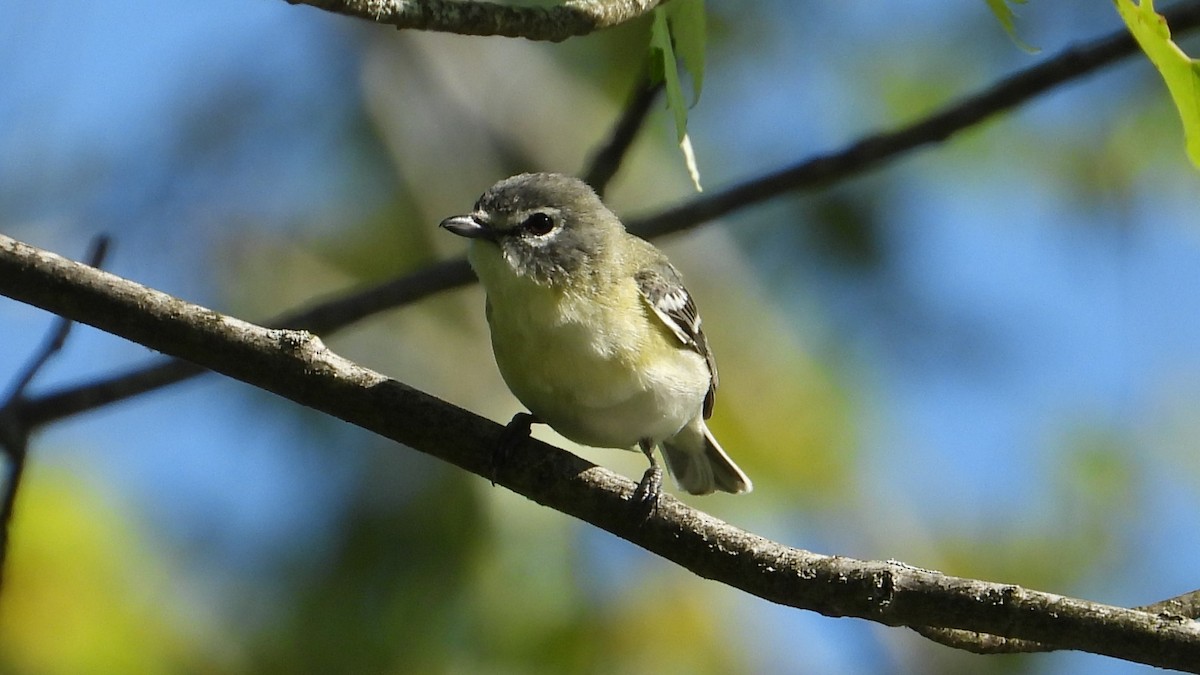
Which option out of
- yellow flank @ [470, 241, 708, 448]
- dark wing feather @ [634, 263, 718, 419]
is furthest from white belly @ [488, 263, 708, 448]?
dark wing feather @ [634, 263, 718, 419]

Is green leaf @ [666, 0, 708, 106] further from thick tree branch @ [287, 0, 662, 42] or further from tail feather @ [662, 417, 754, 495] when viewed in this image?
tail feather @ [662, 417, 754, 495]

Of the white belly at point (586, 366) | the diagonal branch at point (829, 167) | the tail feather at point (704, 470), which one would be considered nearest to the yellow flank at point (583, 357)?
the white belly at point (586, 366)

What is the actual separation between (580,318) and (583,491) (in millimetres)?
1038

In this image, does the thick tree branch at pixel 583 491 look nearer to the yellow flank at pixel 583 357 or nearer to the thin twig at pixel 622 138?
the yellow flank at pixel 583 357

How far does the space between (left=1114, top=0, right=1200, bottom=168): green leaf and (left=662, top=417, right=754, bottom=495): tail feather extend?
325 cm

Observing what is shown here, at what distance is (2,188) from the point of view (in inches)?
246

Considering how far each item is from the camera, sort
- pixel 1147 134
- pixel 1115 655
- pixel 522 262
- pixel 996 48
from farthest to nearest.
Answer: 1. pixel 996 48
2. pixel 1147 134
3. pixel 522 262
4. pixel 1115 655

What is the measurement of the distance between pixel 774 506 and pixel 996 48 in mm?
3447

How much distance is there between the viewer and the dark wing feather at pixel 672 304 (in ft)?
14.5

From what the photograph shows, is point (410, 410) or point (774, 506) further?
point (774, 506)

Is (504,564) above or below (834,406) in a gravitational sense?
below

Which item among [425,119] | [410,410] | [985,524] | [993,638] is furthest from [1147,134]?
[410,410]

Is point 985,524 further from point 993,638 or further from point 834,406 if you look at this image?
point 993,638

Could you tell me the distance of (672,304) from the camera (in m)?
4.52
